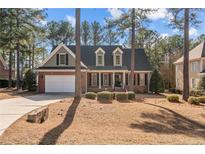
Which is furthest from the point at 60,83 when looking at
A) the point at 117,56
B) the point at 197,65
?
the point at 197,65

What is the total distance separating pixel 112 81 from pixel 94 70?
2.14 meters

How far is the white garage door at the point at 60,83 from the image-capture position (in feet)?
90.1

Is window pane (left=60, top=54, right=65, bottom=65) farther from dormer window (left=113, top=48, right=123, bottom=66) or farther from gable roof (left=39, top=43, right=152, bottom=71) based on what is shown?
dormer window (left=113, top=48, right=123, bottom=66)

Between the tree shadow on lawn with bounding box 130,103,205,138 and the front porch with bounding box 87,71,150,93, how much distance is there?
16.3m

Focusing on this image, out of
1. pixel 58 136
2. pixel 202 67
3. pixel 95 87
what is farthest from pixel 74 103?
pixel 202 67

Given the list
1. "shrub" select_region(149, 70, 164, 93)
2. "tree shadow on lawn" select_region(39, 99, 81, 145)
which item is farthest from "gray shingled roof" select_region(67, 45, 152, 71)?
"tree shadow on lawn" select_region(39, 99, 81, 145)

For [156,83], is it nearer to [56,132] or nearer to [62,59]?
[62,59]

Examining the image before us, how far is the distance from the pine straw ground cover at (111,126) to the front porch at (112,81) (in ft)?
49.5

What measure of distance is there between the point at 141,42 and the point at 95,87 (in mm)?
21722

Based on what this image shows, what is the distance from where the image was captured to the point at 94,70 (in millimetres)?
30531

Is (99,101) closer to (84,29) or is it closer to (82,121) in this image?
(82,121)

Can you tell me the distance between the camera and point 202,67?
1193 inches

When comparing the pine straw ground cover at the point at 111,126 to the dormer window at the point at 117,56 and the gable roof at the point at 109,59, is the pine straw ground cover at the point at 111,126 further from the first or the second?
the dormer window at the point at 117,56
